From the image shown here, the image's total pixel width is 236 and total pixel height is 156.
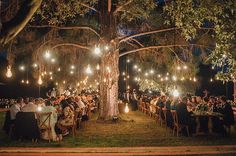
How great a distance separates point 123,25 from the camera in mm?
21938

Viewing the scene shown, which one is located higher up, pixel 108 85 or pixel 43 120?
pixel 108 85

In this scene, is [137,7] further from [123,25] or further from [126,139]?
[126,139]

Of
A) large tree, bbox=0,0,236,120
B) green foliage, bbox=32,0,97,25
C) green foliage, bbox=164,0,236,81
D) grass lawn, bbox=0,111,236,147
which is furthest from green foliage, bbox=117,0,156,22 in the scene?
grass lawn, bbox=0,111,236,147

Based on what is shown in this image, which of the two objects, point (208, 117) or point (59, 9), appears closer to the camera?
point (208, 117)

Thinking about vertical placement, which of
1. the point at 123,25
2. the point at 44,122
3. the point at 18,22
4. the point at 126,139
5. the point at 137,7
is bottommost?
the point at 126,139

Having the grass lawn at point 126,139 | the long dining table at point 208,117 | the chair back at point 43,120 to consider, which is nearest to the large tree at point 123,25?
the long dining table at point 208,117

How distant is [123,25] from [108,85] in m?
4.48

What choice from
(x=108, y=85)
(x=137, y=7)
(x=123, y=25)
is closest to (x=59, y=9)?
(x=137, y=7)

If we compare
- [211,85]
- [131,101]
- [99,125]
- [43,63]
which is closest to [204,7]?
[99,125]

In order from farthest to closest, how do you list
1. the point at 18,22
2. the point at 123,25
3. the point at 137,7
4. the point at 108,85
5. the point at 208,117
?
the point at 123,25, the point at 108,85, the point at 137,7, the point at 208,117, the point at 18,22

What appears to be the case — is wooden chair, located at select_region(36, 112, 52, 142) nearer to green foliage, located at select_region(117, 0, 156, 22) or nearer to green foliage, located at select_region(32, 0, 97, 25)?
green foliage, located at select_region(32, 0, 97, 25)

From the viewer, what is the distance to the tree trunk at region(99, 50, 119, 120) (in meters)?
18.9

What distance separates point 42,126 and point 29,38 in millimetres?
8998

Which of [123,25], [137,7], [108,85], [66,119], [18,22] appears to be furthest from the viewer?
[123,25]
